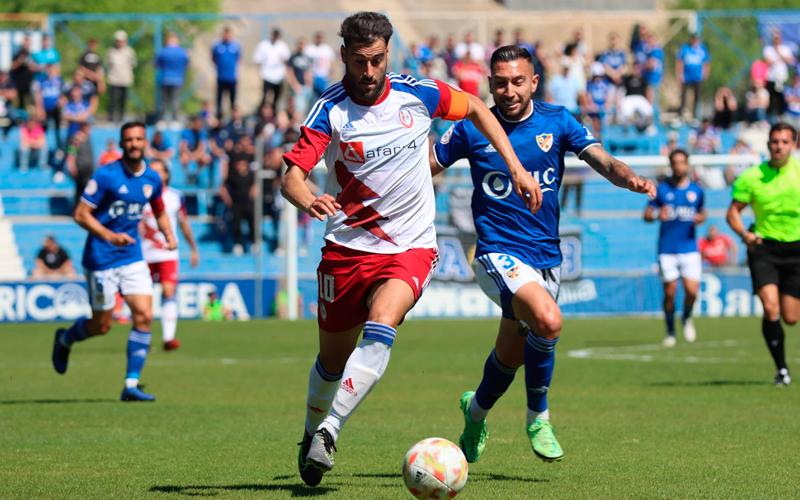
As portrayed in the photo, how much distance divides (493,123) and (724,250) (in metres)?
20.7

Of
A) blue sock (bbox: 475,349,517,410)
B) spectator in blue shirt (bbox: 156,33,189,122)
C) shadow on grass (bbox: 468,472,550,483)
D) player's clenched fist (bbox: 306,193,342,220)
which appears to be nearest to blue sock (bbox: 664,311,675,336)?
blue sock (bbox: 475,349,517,410)

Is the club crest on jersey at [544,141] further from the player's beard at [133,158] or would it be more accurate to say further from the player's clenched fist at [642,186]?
the player's beard at [133,158]

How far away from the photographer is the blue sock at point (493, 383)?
28.6ft

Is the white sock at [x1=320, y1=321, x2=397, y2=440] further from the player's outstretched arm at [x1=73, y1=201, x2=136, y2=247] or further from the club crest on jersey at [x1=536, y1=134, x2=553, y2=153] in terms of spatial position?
the player's outstretched arm at [x1=73, y1=201, x2=136, y2=247]

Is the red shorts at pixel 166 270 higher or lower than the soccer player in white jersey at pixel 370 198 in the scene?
lower

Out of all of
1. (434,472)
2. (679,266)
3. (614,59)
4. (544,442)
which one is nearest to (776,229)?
(544,442)

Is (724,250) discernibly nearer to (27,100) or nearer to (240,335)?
(240,335)

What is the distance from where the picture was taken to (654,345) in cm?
1997

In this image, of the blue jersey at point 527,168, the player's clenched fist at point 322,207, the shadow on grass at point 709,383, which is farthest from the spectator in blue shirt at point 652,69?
the player's clenched fist at point 322,207

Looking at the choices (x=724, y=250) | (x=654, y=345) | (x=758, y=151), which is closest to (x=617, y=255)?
(x=724, y=250)

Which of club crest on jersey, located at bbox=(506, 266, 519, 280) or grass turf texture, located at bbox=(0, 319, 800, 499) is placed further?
club crest on jersey, located at bbox=(506, 266, 519, 280)

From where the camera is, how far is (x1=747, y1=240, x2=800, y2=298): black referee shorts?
13.2m

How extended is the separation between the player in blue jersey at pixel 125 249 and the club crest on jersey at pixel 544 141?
529 centimetres

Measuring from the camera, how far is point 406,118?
7699 millimetres
